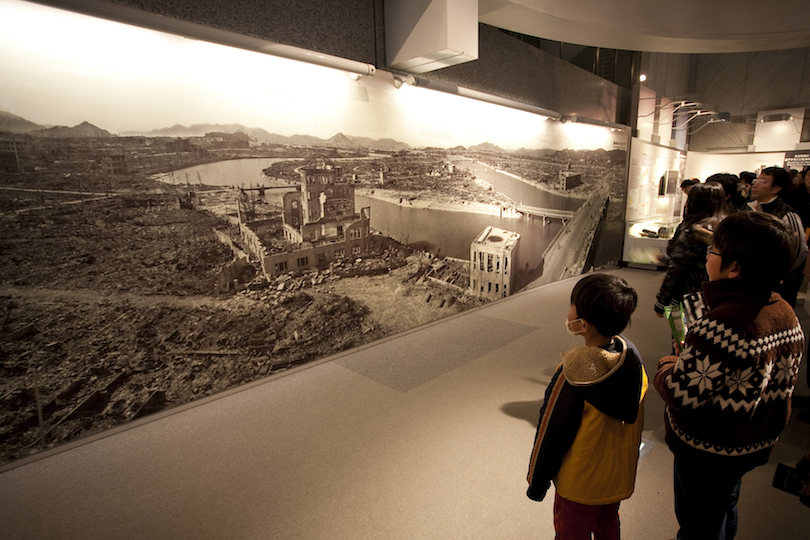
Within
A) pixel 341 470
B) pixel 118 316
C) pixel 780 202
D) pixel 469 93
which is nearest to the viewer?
pixel 341 470

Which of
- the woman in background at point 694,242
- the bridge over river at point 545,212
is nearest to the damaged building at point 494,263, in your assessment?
the bridge over river at point 545,212

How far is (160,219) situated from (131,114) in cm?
66

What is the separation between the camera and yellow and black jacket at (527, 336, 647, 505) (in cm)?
107

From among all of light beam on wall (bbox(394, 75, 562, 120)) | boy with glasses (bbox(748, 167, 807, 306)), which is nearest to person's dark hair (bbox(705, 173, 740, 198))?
boy with glasses (bbox(748, 167, 807, 306))

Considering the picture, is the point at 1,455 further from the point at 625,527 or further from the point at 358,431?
the point at 625,527

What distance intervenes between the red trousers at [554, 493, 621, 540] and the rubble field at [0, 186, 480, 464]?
2.51m

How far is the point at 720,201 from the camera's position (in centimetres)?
229

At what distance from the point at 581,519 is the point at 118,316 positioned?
271 cm

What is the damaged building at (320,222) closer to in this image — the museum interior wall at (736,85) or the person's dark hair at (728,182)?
the person's dark hair at (728,182)

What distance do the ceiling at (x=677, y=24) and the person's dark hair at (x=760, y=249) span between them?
417 centimetres

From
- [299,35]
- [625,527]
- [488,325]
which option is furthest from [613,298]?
[488,325]

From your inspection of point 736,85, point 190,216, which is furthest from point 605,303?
point 736,85

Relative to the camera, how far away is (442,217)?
4.48 meters

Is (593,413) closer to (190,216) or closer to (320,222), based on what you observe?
(190,216)
